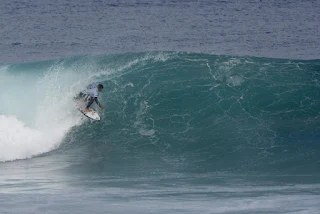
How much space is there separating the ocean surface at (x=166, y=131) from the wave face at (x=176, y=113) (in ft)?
0.13

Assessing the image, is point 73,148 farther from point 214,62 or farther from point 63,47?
point 63,47

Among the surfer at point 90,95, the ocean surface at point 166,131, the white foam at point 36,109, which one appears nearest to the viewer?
the ocean surface at point 166,131

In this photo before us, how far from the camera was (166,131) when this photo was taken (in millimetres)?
21672

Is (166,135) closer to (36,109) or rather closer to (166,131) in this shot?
(166,131)

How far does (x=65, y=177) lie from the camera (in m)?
17.2

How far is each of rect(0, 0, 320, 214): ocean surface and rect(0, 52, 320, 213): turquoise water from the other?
37 mm

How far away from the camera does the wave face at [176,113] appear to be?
64.5 feet

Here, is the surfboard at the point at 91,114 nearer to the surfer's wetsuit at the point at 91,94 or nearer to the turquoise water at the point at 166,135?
the surfer's wetsuit at the point at 91,94

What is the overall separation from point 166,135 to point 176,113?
1.62 metres

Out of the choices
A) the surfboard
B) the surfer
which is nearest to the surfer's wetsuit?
the surfer

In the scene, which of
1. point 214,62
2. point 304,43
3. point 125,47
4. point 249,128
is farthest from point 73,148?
point 304,43

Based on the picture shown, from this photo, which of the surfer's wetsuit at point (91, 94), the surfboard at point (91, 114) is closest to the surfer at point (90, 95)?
the surfer's wetsuit at point (91, 94)

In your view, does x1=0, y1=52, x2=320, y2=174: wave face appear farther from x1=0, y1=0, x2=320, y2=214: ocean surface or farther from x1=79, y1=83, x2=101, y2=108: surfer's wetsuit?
x1=79, y1=83, x2=101, y2=108: surfer's wetsuit

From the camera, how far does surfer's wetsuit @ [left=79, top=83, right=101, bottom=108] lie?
20.9 metres
